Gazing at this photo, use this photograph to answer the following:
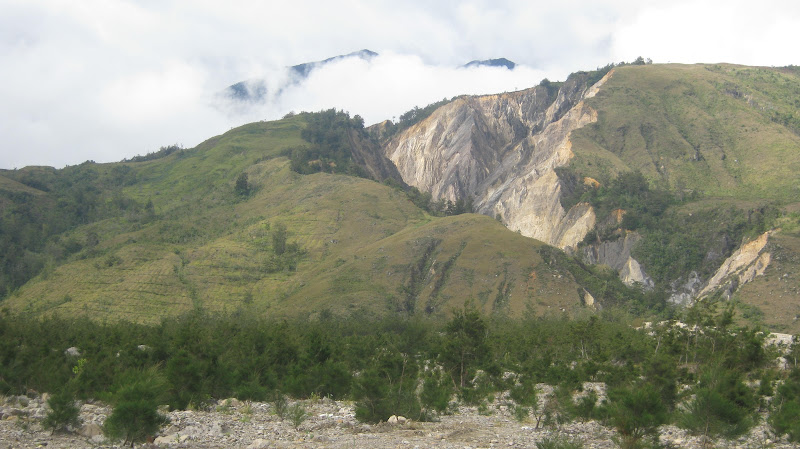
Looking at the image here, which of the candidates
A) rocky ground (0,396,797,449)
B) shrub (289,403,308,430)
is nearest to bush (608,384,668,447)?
rocky ground (0,396,797,449)

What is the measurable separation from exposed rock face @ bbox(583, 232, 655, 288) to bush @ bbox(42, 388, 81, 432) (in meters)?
145

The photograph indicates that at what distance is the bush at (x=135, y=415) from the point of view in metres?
21.7

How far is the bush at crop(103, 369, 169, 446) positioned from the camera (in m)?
21.7

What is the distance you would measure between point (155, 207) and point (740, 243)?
150m

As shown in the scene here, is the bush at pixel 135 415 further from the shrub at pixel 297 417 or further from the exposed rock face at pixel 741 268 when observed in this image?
the exposed rock face at pixel 741 268

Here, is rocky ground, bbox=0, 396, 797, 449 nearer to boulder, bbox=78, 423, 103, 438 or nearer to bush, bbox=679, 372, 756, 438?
A: boulder, bbox=78, 423, 103, 438

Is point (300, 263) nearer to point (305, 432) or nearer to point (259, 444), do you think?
point (305, 432)

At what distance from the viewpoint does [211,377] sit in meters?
37.4

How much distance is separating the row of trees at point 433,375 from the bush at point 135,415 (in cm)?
22

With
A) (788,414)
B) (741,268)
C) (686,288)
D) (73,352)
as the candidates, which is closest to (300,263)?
(686,288)

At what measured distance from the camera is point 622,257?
16775 centimetres

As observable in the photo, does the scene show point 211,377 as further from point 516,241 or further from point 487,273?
point 516,241

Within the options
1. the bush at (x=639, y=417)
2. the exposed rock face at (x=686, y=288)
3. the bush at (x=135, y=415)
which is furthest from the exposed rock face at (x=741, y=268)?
the bush at (x=135, y=415)

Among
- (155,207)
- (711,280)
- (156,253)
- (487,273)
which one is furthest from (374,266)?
(155,207)
